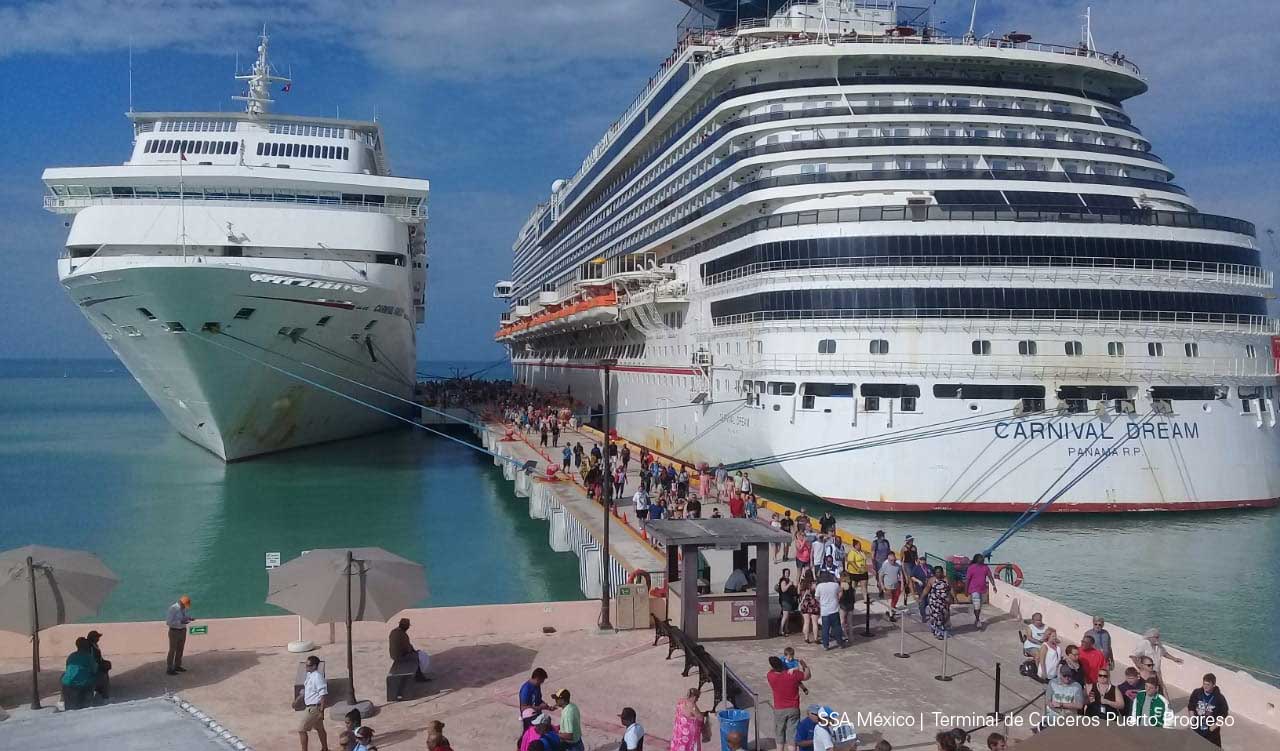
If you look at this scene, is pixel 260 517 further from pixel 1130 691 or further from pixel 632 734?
pixel 1130 691

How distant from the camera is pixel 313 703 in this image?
377 inches

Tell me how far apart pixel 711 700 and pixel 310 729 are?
4123 mm

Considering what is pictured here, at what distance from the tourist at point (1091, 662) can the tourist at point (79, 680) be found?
33.9 feet

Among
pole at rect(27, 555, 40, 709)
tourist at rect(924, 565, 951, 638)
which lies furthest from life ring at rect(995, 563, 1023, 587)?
pole at rect(27, 555, 40, 709)

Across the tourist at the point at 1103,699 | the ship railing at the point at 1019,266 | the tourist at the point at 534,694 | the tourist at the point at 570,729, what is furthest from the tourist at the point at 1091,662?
the ship railing at the point at 1019,266

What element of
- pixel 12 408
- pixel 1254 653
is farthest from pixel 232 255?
pixel 12 408

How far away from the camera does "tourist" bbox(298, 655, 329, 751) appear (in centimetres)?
870

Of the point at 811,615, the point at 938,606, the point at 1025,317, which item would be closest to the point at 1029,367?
the point at 1025,317

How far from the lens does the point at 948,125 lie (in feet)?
86.6

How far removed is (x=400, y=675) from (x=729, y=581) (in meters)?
4.43

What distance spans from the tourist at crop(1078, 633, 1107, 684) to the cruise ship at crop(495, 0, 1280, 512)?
13.4 meters

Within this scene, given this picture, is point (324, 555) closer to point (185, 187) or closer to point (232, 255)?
point (232, 255)

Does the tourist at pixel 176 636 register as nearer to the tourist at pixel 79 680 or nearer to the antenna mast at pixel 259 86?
the tourist at pixel 79 680

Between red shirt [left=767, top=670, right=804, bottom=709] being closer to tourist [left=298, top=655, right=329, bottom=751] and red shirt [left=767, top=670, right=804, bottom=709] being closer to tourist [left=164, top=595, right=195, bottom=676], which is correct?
tourist [left=298, top=655, right=329, bottom=751]
